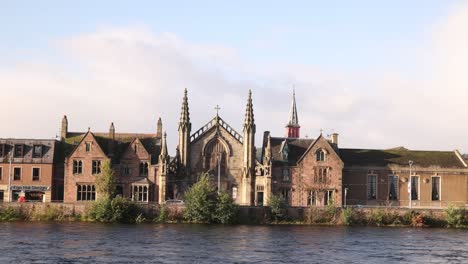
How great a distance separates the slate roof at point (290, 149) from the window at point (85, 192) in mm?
25477

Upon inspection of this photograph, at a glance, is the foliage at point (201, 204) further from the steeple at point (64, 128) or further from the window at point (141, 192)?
the steeple at point (64, 128)

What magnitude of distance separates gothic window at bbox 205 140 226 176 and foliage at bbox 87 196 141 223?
19.1 metres

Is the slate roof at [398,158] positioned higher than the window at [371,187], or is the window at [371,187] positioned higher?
the slate roof at [398,158]

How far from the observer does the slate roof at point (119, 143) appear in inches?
4715

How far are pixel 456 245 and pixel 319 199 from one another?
37.1 m

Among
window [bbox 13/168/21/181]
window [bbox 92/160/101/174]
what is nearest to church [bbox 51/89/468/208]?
window [bbox 92/160/101/174]

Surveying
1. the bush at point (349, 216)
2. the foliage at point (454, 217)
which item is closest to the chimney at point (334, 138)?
the bush at point (349, 216)

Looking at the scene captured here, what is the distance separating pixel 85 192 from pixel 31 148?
9.74 meters

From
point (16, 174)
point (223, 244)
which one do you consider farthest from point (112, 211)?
point (223, 244)

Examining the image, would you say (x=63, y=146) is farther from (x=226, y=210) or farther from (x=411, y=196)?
(x=411, y=196)

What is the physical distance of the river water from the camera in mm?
70188

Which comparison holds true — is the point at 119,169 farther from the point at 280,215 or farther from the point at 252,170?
the point at 280,215

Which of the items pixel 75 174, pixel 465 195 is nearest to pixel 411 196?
pixel 465 195

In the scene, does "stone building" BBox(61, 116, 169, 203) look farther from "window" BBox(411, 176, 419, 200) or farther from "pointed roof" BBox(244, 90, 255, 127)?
"window" BBox(411, 176, 419, 200)
